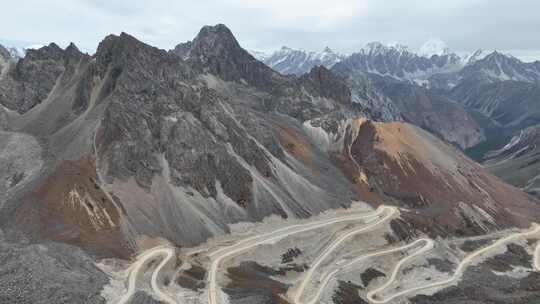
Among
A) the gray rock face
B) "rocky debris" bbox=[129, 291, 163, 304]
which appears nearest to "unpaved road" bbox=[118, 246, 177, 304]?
"rocky debris" bbox=[129, 291, 163, 304]

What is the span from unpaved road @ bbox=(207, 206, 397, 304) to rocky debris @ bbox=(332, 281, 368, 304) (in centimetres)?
2041

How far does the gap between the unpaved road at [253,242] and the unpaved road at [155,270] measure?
297 inches

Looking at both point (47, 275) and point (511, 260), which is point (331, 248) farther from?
point (47, 275)

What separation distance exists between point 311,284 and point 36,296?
50855 mm

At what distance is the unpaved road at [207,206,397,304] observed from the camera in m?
86.8

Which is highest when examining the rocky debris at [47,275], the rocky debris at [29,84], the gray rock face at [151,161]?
the rocky debris at [29,84]

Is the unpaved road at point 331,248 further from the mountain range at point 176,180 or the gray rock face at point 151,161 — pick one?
the gray rock face at point 151,161

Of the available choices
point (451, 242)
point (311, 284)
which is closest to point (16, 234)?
point (311, 284)

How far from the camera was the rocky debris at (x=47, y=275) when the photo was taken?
66562mm

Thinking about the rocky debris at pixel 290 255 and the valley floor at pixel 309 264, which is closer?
the valley floor at pixel 309 264

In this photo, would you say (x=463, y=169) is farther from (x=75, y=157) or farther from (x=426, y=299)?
(x=75, y=157)

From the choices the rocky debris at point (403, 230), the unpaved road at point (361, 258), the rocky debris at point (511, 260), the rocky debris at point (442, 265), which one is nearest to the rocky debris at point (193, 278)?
the unpaved road at point (361, 258)

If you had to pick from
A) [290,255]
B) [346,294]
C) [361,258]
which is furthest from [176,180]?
[346,294]

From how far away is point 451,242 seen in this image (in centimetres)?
14038
